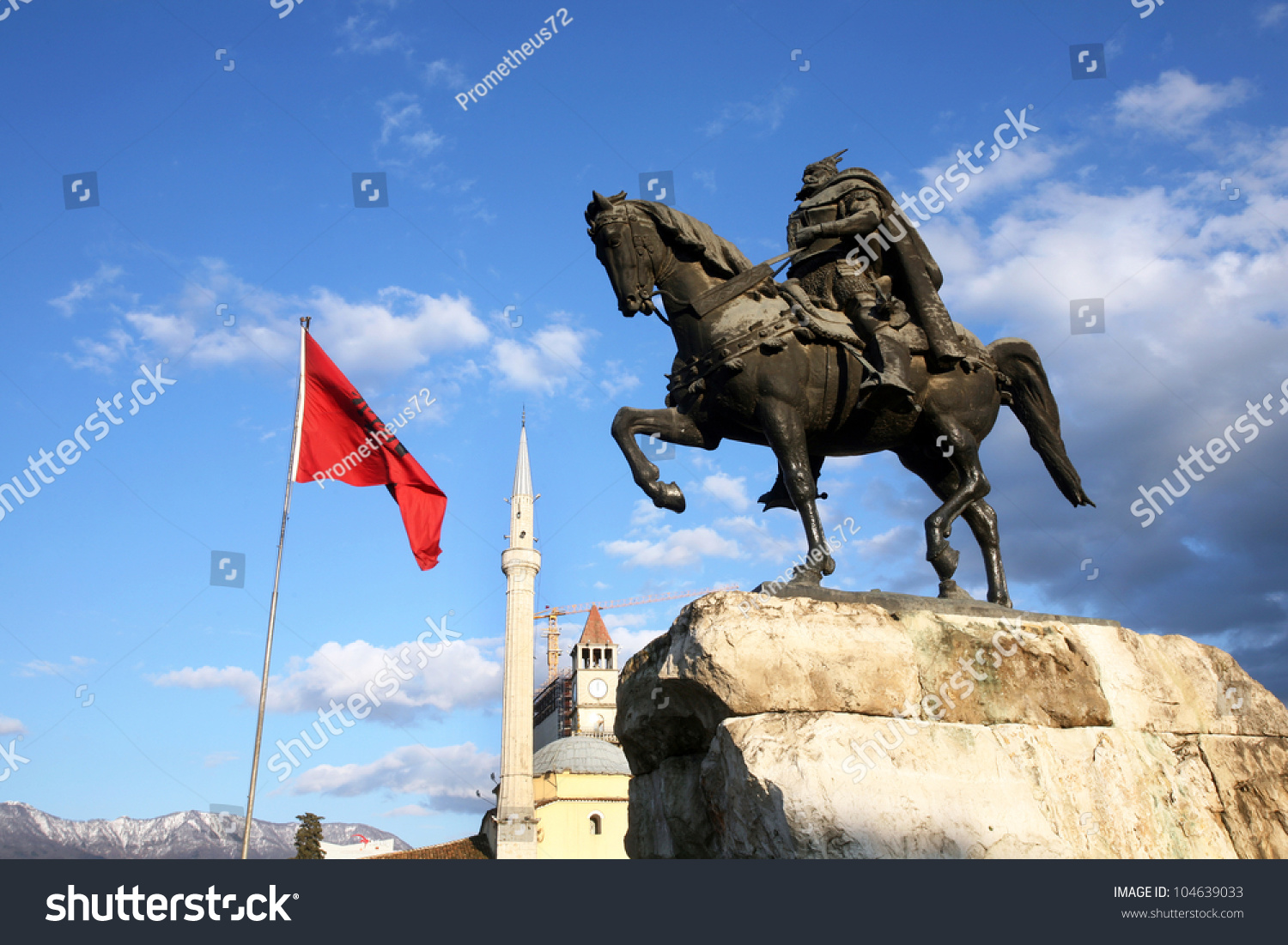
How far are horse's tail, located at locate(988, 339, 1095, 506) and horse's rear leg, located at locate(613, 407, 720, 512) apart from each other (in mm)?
2762

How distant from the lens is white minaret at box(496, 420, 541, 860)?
161 ft

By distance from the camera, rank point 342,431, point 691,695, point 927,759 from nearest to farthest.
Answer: point 927,759, point 691,695, point 342,431

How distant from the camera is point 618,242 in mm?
6535

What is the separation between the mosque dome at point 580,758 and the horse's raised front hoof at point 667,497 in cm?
4611

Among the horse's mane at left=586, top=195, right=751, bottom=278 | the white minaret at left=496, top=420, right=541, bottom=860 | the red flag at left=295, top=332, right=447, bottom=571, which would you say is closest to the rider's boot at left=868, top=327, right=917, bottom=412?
the horse's mane at left=586, top=195, right=751, bottom=278

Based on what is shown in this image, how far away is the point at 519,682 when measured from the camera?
193ft

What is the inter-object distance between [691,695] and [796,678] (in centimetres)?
69

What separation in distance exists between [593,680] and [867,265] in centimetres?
8177

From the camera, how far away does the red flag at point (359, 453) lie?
11.8 metres

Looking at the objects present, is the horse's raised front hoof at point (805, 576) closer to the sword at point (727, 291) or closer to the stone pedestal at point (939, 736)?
the stone pedestal at point (939, 736)

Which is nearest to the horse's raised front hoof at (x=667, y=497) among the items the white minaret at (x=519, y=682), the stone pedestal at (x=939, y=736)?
the stone pedestal at (x=939, y=736)
